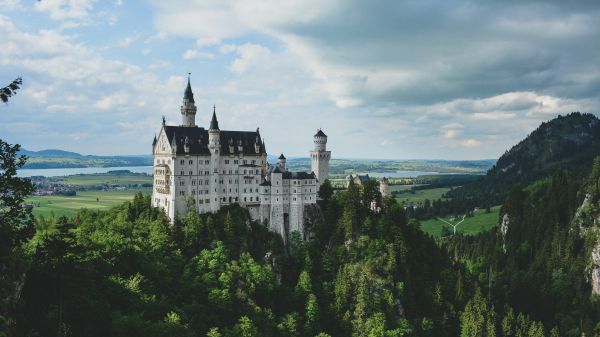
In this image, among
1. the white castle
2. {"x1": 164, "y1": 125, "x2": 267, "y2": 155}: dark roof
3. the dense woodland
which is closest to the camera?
the dense woodland

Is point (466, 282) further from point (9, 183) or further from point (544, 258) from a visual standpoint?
point (9, 183)

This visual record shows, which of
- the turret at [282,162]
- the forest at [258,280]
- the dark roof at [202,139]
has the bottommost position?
the forest at [258,280]

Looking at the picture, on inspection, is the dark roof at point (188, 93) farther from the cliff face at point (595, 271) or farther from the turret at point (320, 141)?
the cliff face at point (595, 271)

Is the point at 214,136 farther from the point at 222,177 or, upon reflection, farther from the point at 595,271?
the point at 595,271

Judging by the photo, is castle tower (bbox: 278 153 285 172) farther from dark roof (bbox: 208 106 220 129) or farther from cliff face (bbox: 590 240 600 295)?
cliff face (bbox: 590 240 600 295)

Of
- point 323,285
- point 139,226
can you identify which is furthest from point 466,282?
point 139,226

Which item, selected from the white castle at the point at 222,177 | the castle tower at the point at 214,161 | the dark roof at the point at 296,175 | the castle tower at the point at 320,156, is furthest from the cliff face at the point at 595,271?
the castle tower at the point at 214,161

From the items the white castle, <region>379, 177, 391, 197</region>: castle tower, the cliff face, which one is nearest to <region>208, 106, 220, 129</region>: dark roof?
the white castle
